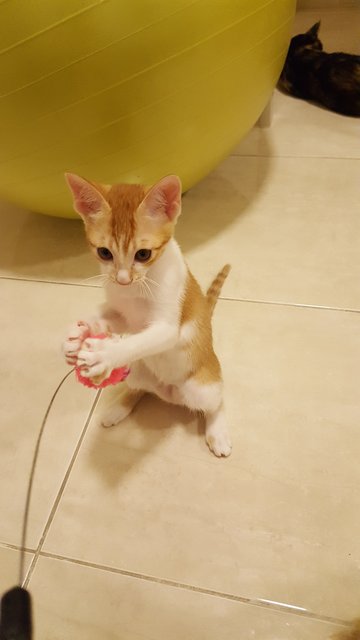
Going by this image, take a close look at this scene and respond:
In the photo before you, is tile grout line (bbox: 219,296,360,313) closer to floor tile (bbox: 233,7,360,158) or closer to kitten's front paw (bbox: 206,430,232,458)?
kitten's front paw (bbox: 206,430,232,458)

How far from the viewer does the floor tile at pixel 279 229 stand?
128cm

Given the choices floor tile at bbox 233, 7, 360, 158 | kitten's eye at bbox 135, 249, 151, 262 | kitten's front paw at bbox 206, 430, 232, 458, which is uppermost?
kitten's eye at bbox 135, 249, 151, 262

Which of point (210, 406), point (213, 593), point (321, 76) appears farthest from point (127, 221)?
point (321, 76)

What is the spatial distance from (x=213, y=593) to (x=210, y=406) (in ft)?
1.11

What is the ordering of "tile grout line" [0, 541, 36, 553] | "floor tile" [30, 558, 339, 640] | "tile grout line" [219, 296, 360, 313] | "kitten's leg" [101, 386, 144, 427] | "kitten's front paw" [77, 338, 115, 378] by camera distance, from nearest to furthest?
"kitten's front paw" [77, 338, 115, 378], "floor tile" [30, 558, 339, 640], "tile grout line" [0, 541, 36, 553], "kitten's leg" [101, 386, 144, 427], "tile grout line" [219, 296, 360, 313]

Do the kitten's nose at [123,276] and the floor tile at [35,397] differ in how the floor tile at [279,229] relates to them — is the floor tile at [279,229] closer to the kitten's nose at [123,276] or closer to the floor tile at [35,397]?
the floor tile at [35,397]

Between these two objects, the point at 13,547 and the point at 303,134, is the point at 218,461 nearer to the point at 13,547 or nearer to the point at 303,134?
the point at 13,547

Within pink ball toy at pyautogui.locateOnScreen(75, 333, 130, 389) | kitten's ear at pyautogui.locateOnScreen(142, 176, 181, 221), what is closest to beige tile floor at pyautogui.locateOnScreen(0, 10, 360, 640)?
pink ball toy at pyautogui.locateOnScreen(75, 333, 130, 389)

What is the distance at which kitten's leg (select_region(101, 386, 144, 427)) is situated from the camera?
106 cm

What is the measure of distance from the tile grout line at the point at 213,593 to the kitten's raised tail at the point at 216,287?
0.58m

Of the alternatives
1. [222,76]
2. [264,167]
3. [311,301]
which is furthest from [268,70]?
[311,301]

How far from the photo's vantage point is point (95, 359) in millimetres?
670

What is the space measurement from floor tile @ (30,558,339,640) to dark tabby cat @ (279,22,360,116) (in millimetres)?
1673

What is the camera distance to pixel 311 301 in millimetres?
1236
